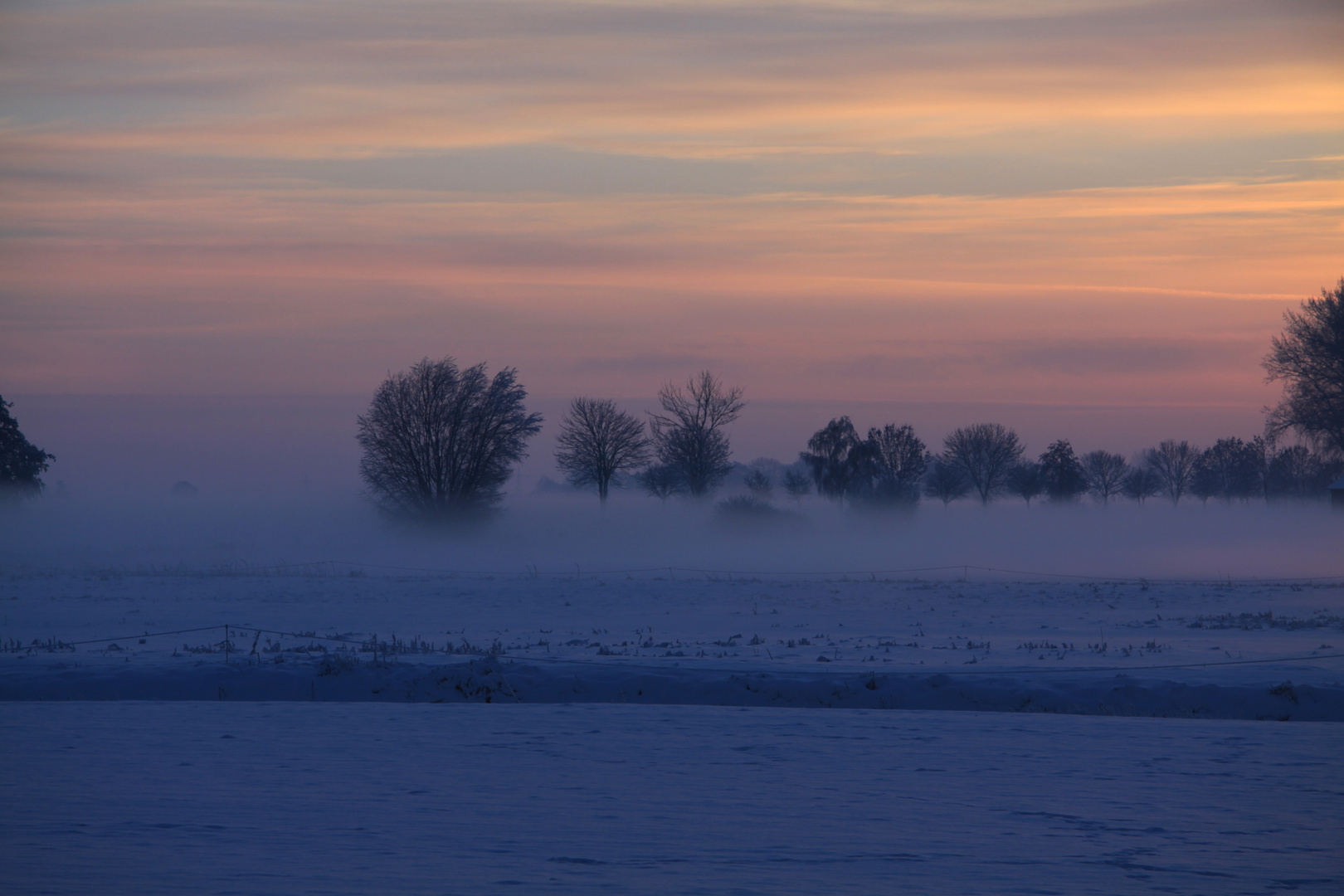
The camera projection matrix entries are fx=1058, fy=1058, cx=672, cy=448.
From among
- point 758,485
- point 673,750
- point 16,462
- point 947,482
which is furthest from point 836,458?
point 673,750

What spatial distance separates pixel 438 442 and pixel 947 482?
6067 centimetres

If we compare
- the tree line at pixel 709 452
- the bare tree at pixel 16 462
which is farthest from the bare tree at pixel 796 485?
the bare tree at pixel 16 462

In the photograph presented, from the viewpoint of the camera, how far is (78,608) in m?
26.8

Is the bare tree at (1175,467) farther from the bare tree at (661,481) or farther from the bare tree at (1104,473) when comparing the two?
the bare tree at (661,481)

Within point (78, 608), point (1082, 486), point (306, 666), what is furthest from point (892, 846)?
point (1082, 486)

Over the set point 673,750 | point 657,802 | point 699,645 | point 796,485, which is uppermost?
point 796,485

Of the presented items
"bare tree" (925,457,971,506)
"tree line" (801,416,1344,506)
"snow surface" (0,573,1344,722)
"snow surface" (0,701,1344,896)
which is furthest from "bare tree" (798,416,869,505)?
"snow surface" (0,701,1344,896)

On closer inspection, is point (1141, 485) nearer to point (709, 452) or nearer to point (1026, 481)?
point (1026, 481)

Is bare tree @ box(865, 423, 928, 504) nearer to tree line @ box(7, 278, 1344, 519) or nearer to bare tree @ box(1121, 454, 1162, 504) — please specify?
→ tree line @ box(7, 278, 1344, 519)

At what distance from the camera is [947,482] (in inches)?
4154

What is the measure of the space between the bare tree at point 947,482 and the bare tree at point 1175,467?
37.6m

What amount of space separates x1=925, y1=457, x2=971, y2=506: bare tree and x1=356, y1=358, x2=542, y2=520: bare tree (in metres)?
56.6

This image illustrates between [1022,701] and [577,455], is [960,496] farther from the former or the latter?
[1022,701]

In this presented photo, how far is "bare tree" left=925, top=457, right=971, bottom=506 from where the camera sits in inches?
4156
